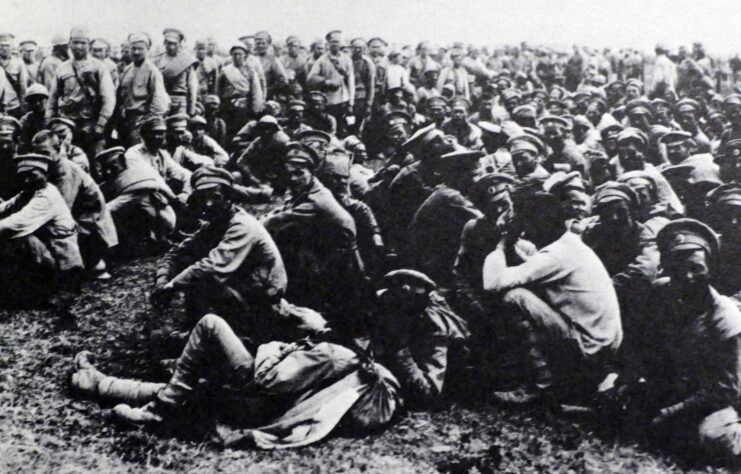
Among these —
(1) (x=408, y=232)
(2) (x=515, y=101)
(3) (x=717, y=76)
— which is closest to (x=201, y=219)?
(1) (x=408, y=232)

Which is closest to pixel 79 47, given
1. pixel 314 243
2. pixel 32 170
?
pixel 32 170

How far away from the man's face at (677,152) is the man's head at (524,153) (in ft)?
4.93

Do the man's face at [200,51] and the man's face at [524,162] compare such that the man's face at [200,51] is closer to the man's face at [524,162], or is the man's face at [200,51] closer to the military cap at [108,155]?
the military cap at [108,155]

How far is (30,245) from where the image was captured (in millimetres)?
6172

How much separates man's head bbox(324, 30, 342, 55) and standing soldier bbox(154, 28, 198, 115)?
67.3 inches

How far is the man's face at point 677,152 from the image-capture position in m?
7.79

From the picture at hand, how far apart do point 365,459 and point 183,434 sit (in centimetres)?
126

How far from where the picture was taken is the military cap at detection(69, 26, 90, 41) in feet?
24.7

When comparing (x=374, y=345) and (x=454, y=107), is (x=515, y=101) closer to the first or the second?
(x=454, y=107)

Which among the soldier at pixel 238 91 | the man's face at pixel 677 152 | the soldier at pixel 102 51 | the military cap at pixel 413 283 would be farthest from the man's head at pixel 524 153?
the soldier at pixel 102 51

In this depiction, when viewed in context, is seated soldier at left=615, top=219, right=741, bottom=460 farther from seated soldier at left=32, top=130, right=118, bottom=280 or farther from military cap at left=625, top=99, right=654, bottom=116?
seated soldier at left=32, top=130, right=118, bottom=280

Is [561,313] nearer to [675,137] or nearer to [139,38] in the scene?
[675,137]

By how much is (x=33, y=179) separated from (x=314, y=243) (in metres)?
2.47

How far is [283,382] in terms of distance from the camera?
4.98m
